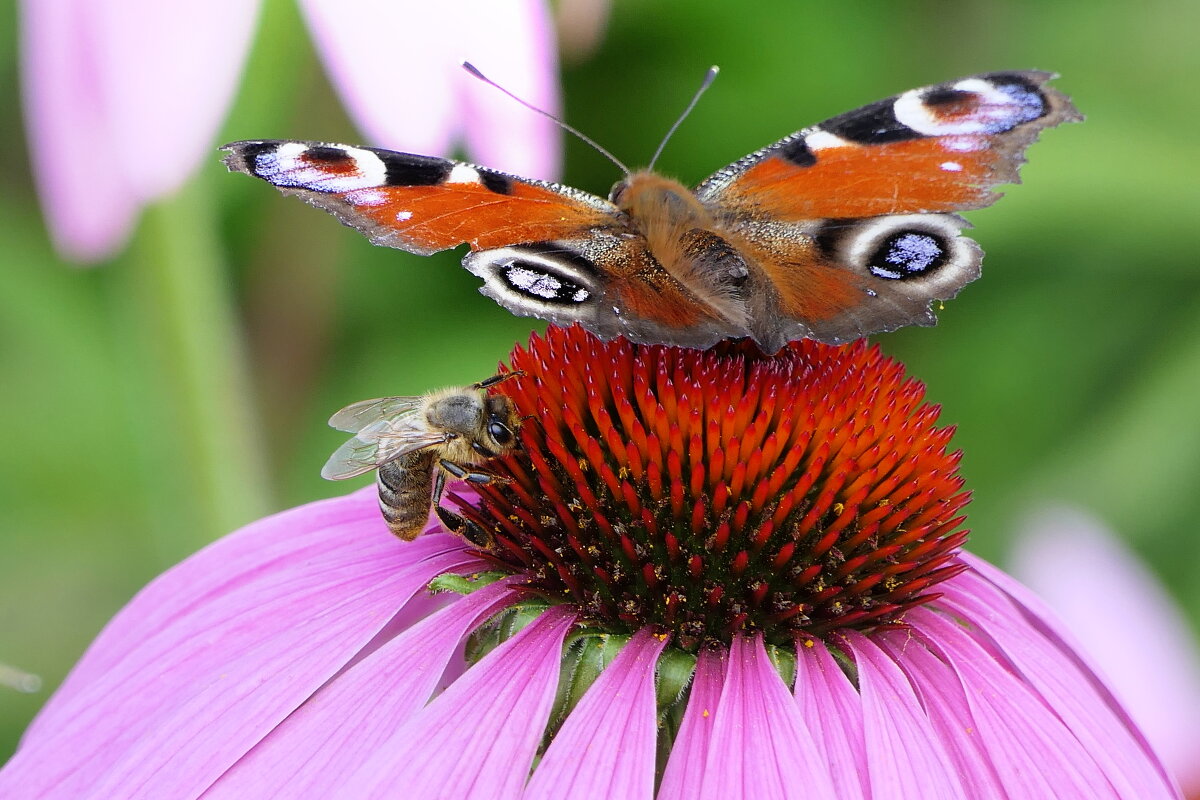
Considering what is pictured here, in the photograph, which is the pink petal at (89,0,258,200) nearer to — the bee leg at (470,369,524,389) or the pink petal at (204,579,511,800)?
the bee leg at (470,369,524,389)

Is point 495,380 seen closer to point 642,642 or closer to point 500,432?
point 500,432

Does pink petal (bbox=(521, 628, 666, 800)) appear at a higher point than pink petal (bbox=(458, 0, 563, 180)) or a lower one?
lower

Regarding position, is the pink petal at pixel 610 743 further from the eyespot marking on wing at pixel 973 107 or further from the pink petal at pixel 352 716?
the eyespot marking on wing at pixel 973 107

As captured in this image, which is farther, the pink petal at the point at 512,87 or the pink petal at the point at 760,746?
the pink petal at the point at 512,87

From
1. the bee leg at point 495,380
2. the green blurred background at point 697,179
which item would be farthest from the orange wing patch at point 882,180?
the green blurred background at point 697,179

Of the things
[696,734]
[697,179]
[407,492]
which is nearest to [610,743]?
[696,734]

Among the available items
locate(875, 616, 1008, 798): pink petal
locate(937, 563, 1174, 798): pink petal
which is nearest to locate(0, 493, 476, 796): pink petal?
locate(875, 616, 1008, 798): pink petal
